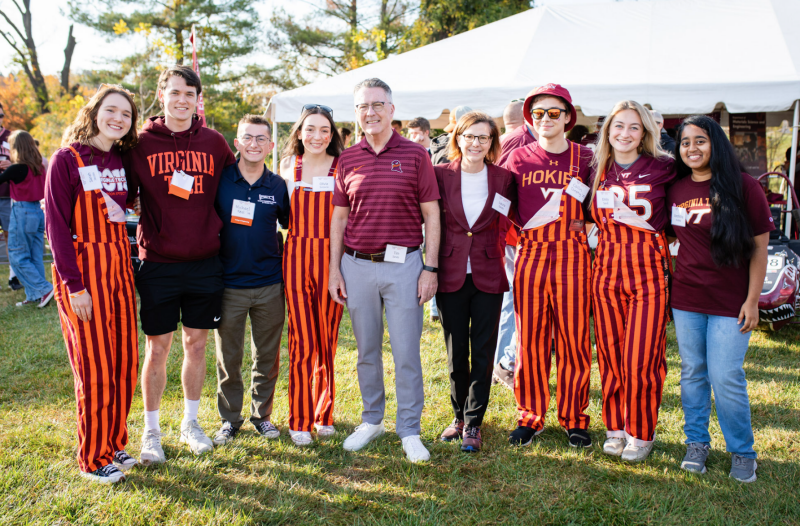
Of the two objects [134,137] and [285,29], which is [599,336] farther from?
[285,29]

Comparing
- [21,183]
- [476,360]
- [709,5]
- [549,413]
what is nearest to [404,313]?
[476,360]

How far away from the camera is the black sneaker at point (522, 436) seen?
3.21 metres

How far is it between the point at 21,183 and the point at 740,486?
24.3ft

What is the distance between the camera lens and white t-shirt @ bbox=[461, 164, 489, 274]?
2994mm

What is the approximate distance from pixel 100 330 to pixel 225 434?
99 centimetres

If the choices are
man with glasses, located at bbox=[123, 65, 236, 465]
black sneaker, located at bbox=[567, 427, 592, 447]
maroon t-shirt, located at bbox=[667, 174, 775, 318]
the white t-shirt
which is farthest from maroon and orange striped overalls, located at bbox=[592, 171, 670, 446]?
man with glasses, located at bbox=[123, 65, 236, 465]

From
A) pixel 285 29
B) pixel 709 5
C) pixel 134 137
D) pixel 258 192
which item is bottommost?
pixel 258 192

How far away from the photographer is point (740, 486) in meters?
2.72

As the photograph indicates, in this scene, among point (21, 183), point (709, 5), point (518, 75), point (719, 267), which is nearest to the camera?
point (719, 267)

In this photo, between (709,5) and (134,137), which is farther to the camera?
(709,5)

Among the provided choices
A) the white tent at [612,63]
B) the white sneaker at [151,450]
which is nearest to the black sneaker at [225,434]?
the white sneaker at [151,450]

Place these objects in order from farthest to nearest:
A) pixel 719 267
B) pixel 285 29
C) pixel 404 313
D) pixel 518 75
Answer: pixel 285 29, pixel 518 75, pixel 404 313, pixel 719 267

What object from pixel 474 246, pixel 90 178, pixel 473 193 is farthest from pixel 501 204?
pixel 90 178

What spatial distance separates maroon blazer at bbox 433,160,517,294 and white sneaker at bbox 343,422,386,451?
0.94 meters
